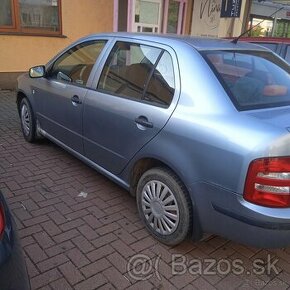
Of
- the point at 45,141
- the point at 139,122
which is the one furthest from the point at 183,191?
the point at 45,141

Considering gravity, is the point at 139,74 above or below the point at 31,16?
below

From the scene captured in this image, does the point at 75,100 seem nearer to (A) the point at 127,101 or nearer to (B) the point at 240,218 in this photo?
(A) the point at 127,101

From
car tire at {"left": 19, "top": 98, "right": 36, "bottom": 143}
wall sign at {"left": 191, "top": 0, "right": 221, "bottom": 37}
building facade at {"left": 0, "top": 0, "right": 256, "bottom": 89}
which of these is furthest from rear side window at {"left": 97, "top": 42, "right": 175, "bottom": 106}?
wall sign at {"left": 191, "top": 0, "right": 221, "bottom": 37}

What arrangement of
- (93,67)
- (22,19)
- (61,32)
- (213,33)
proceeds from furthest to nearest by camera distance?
(213,33) → (61,32) → (22,19) → (93,67)

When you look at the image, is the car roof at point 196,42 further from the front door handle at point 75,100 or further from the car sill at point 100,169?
the car sill at point 100,169

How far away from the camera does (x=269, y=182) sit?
207 centimetres

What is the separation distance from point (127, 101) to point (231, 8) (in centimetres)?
816

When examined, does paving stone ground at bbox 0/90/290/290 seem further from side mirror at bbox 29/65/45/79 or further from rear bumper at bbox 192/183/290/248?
side mirror at bbox 29/65/45/79

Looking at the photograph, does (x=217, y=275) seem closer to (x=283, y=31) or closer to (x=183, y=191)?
(x=183, y=191)

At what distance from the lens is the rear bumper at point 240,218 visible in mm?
2109

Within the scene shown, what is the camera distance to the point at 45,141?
16.0ft

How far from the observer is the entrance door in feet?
31.4

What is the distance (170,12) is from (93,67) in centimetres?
813

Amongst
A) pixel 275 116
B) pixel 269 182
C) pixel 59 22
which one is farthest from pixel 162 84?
pixel 59 22
